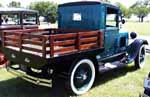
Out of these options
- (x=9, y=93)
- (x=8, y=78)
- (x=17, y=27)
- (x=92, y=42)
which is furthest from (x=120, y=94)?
(x=17, y=27)

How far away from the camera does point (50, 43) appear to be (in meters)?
5.23

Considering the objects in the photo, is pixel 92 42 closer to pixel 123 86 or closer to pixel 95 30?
pixel 95 30

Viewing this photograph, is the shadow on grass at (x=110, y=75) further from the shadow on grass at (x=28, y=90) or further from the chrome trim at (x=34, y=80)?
the chrome trim at (x=34, y=80)

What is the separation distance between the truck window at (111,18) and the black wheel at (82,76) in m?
1.32

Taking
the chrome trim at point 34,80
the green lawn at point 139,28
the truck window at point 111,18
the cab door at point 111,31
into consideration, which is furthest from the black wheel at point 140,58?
the green lawn at point 139,28

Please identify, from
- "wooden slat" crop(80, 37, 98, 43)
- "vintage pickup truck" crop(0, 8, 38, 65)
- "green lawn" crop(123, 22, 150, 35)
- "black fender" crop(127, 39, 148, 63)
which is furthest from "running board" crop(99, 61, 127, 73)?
"green lawn" crop(123, 22, 150, 35)

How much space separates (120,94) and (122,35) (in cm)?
224

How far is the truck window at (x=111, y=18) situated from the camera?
697 cm

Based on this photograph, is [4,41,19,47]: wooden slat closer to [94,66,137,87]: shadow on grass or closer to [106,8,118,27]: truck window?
[94,66,137,87]: shadow on grass

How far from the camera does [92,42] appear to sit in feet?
20.6

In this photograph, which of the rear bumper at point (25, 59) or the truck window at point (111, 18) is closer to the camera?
the rear bumper at point (25, 59)

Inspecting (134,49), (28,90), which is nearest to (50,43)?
(28,90)

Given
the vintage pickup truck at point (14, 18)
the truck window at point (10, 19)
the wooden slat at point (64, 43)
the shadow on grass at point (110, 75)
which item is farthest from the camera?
the truck window at point (10, 19)

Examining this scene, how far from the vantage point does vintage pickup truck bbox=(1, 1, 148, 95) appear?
5.45 m
